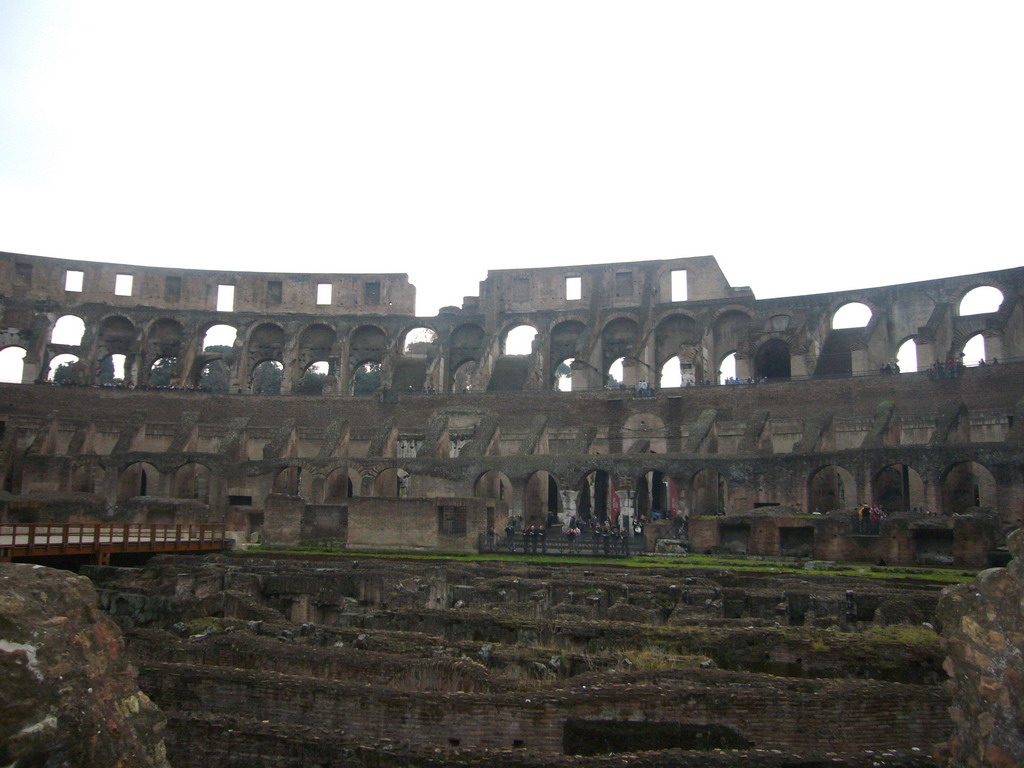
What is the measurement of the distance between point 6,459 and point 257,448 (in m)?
11.0

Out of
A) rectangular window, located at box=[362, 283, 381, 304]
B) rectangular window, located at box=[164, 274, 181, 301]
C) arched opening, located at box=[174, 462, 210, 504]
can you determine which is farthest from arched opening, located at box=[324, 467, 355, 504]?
rectangular window, located at box=[164, 274, 181, 301]

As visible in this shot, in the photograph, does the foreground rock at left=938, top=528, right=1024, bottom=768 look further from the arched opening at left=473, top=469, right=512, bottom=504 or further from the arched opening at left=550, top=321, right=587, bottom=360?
the arched opening at left=550, top=321, right=587, bottom=360

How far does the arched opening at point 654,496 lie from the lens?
33181mm

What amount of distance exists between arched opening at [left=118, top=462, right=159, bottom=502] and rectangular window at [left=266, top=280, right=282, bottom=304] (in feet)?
51.0

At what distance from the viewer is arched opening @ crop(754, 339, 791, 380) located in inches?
1813

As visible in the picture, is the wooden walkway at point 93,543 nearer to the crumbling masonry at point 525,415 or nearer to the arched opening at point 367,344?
the crumbling masonry at point 525,415

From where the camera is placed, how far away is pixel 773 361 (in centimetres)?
4659

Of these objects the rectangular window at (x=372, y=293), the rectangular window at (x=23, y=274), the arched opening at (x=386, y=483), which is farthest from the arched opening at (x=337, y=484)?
the rectangular window at (x=23, y=274)

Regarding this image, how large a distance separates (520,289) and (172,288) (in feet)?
71.8

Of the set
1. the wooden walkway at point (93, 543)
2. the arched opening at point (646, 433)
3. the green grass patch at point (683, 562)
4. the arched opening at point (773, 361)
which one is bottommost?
the green grass patch at point (683, 562)

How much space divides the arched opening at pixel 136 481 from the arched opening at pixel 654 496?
2200cm

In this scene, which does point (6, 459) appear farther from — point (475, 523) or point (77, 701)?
point (77, 701)

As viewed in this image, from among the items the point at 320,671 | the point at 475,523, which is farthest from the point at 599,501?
the point at 320,671

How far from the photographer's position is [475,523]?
2883 centimetres
